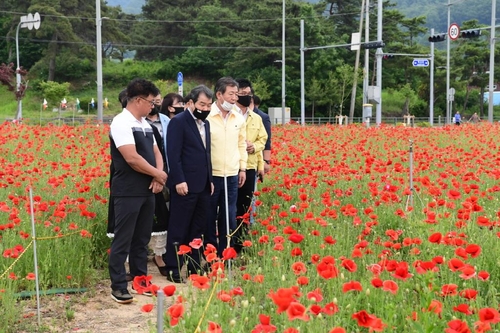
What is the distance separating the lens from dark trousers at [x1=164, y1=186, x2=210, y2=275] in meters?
5.70

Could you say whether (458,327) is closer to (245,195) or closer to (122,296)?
(122,296)

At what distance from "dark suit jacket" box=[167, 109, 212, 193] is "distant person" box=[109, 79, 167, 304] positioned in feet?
1.84

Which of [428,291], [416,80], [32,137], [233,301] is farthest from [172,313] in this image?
[416,80]

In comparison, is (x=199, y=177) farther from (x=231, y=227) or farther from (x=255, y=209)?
(x=255, y=209)

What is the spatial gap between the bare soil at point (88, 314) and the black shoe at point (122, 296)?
0.16 ft

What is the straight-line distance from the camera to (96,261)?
238 inches

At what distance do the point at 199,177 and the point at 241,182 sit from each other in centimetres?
71

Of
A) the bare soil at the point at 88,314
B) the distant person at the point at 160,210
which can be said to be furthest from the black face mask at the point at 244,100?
the bare soil at the point at 88,314

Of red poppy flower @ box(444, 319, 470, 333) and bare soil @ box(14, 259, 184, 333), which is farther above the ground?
red poppy flower @ box(444, 319, 470, 333)

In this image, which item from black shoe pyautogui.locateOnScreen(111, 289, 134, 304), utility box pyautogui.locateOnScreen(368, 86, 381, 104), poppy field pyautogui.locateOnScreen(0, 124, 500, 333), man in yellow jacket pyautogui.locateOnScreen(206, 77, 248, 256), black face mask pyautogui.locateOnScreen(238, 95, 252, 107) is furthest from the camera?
utility box pyautogui.locateOnScreen(368, 86, 381, 104)

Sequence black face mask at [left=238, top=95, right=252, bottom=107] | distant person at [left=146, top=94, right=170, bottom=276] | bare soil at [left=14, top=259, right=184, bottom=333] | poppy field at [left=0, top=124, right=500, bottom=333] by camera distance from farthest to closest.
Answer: black face mask at [left=238, top=95, right=252, bottom=107] < distant person at [left=146, top=94, right=170, bottom=276] < bare soil at [left=14, top=259, right=184, bottom=333] < poppy field at [left=0, top=124, right=500, bottom=333]

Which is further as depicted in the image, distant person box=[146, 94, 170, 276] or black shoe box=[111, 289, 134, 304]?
distant person box=[146, 94, 170, 276]

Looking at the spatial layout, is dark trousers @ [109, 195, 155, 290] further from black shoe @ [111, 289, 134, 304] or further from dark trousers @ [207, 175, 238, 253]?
dark trousers @ [207, 175, 238, 253]

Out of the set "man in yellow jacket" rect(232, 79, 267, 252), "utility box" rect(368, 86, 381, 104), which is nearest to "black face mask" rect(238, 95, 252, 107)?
"man in yellow jacket" rect(232, 79, 267, 252)
